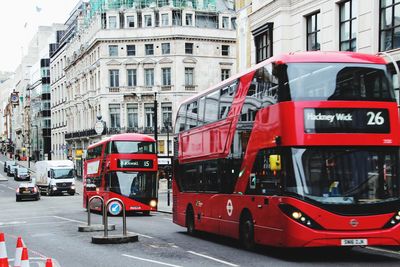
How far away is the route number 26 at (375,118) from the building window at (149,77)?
60.7 metres

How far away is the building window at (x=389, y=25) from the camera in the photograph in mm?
23844

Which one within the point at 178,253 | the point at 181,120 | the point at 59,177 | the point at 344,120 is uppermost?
the point at 181,120

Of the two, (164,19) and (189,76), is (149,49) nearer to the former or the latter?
(164,19)

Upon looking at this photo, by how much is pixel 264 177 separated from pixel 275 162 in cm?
82

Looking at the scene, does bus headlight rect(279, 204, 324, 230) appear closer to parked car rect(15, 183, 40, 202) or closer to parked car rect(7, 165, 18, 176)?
parked car rect(15, 183, 40, 202)

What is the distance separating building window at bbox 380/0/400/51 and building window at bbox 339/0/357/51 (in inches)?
67.7

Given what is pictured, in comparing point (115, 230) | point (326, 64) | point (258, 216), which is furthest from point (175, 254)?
point (115, 230)

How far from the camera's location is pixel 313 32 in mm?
29406

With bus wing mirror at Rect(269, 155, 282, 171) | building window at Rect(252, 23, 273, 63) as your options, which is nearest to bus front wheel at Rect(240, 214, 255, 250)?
bus wing mirror at Rect(269, 155, 282, 171)

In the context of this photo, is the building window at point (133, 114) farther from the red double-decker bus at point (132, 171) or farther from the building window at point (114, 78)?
the red double-decker bus at point (132, 171)

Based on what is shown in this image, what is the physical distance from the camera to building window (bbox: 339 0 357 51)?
26.4 metres

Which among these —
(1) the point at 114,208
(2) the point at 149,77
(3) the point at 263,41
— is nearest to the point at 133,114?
(2) the point at 149,77

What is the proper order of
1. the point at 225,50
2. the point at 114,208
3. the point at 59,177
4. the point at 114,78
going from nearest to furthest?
the point at 114,208
the point at 59,177
the point at 114,78
the point at 225,50

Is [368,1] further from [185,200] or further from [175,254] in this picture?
[175,254]
